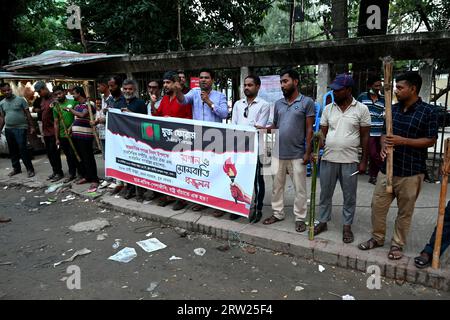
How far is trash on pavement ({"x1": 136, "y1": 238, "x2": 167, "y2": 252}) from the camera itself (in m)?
3.97

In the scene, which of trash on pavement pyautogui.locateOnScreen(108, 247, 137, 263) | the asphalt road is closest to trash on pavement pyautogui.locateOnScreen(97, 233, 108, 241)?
the asphalt road

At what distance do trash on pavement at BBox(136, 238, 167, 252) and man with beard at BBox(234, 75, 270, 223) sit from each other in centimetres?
120

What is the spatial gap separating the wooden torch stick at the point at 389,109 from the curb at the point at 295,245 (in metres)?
0.72

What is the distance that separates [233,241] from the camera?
4164mm

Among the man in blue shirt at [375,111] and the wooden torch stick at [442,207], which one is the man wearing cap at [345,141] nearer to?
the wooden torch stick at [442,207]

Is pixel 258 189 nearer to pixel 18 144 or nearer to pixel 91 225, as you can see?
pixel 91 225

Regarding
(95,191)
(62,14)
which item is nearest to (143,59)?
(95,191)

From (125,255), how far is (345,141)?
8.87ft

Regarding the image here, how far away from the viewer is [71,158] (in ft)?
21.9

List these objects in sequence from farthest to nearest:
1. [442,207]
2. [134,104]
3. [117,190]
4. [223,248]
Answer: [117,190]
[134,104]
[223,248]
[442,207]

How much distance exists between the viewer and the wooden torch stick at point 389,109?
3008 mm

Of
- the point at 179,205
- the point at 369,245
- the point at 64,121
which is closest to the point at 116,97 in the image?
the point at 64,121

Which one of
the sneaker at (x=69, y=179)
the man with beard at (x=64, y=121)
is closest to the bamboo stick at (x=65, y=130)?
the man with beard at (x=64, y=121)
